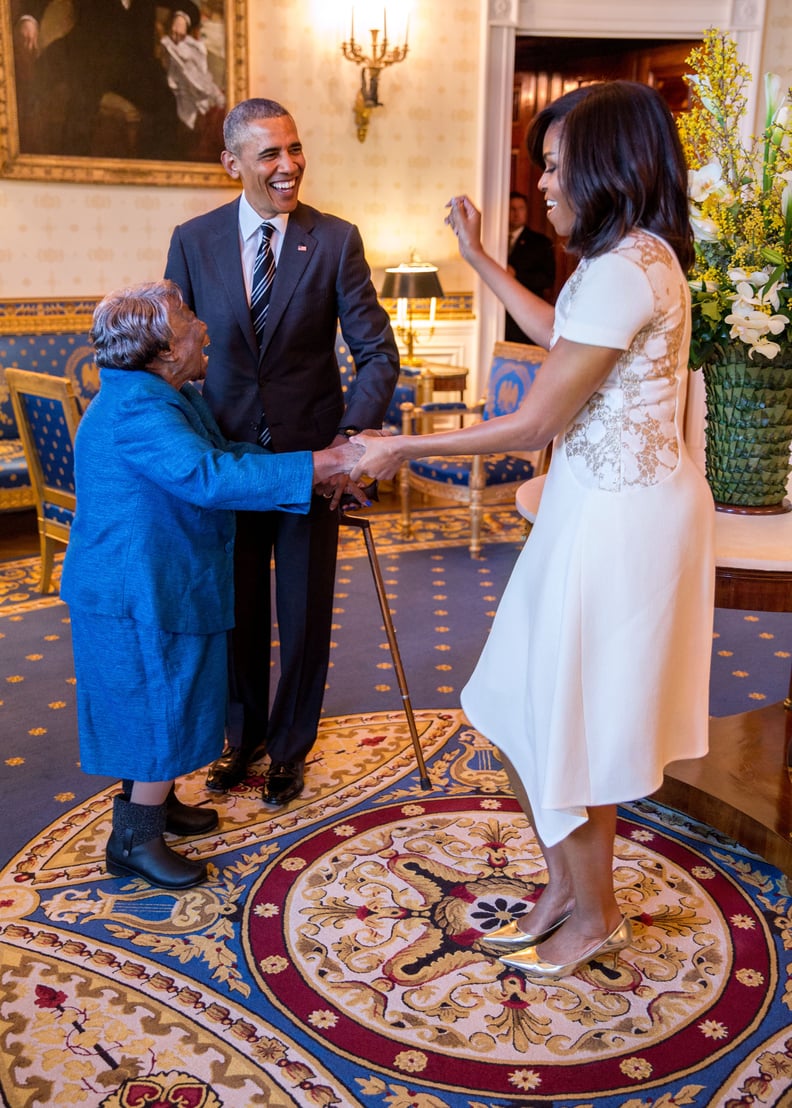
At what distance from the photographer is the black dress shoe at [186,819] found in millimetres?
3164

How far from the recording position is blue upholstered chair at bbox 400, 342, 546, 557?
19.9ft

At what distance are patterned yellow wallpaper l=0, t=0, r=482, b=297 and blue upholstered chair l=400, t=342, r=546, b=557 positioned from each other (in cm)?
157

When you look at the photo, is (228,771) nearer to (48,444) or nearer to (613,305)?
(613,305)

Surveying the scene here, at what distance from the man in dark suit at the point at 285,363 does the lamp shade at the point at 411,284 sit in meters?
3.81

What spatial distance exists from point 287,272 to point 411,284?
3983mm

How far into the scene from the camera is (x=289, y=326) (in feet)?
10.5

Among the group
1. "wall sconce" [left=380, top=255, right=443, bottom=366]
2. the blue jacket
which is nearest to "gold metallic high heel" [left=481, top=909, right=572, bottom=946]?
the blue jacket

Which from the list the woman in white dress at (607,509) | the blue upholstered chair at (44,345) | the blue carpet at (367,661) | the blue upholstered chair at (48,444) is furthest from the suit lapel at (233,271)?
the blue upholstered chair at (44,345)

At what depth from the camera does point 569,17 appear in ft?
24.3

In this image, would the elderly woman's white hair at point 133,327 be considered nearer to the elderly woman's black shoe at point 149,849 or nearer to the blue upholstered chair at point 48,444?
the elderly woman's black shoe at point 149,849

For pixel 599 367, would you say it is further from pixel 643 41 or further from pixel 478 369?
pixel 643 41

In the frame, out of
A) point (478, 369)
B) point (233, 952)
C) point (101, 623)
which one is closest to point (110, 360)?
point (101, 623)

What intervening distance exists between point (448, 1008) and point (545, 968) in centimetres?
25

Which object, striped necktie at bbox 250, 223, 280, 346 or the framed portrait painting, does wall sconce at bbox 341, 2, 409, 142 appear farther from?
striped necktie at bbox 250, 223, 280, 346
